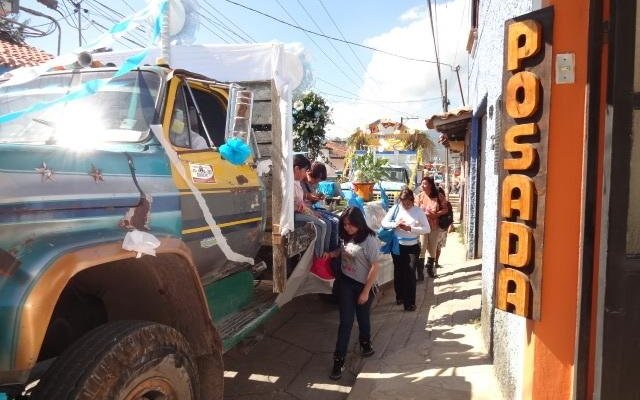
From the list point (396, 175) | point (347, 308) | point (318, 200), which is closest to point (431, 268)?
point (318, 200)

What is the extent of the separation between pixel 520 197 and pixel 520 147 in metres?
0.29

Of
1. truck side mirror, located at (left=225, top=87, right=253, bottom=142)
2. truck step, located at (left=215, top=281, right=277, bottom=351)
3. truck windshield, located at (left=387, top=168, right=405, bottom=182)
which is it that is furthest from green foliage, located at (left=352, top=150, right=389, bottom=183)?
truck side mirror, located at (left=225, top=87, right=253, bottom=142)

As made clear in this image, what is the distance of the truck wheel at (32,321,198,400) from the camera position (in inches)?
79.4

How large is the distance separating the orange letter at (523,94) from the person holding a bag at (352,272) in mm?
2147

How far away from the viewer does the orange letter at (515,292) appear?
2.87 meters

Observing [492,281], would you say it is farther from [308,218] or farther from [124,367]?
[124,367]

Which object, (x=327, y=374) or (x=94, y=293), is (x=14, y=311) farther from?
(x=327, y=374)

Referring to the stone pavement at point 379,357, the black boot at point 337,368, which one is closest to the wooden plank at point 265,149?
the stone pavement at point 379,357

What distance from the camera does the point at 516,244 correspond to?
2.96m

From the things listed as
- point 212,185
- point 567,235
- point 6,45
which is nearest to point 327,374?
point 212,185

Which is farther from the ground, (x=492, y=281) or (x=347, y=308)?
(x=492, y=281)

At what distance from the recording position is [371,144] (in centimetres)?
1992

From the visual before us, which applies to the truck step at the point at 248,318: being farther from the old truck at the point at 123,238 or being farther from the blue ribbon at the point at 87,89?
the blue ribbon at the point at 87,89

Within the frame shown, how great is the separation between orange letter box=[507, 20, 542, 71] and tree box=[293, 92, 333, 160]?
12.5 meters
